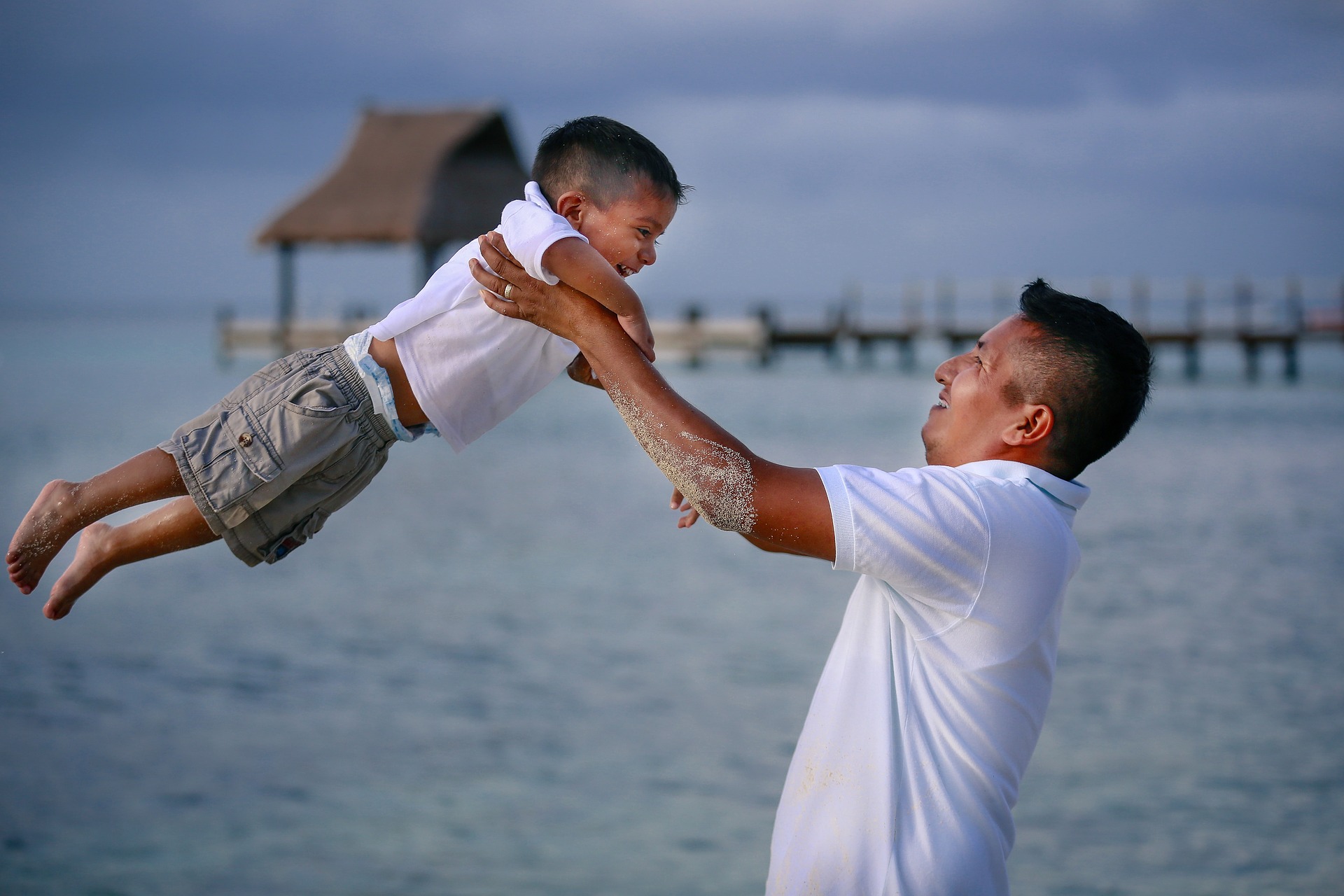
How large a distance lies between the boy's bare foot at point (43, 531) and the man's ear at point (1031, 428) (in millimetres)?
1899

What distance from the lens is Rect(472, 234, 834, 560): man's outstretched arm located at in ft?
5.95

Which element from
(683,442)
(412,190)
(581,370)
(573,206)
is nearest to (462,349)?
(581,370)

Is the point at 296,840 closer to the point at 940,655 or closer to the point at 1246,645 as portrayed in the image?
the point at 940,655

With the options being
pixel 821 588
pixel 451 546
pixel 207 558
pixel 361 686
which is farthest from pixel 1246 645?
pixel 207 558

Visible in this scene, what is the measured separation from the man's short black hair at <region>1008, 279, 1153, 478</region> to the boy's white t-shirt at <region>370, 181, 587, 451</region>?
36.8 inches

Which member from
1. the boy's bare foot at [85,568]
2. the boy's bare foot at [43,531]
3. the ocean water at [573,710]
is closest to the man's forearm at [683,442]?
the boy's bare foot at [43,531]

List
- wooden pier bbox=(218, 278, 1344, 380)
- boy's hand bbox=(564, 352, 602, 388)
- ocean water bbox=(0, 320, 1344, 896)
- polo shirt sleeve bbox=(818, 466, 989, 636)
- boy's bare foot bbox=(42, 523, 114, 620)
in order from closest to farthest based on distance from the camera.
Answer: polo shirt sleeve bbox=(818, 466, 989, 636) < boy's hand bbox=(564, 352, 602, 388) < boy's bare foot bbox=(42, 523, 114, 620) < ocean water bbox=(0, 320, 1344, 896) < wooden pier bbox=(218, 278, 1344, 380)

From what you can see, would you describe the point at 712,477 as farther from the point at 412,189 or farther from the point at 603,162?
the point at 412,189

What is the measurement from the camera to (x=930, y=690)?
1.88 m

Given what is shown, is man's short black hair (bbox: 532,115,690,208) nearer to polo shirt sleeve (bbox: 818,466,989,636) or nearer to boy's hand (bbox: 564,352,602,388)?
boy's hand (bbox: 564,352,602,388)

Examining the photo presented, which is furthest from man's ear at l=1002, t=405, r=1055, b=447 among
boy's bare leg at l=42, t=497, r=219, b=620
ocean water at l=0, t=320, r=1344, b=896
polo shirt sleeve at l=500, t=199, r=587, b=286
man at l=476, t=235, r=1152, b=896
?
ocean water at l=0, t=320, r=1344, b=896

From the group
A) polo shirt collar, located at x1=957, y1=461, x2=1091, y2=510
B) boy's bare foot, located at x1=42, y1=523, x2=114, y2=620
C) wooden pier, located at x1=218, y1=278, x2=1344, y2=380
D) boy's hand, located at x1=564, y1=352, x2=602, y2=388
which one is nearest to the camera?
polo shirt collar, located at x1=957, y1=461, x2=1091, y2=510

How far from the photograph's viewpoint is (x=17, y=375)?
4125 cm

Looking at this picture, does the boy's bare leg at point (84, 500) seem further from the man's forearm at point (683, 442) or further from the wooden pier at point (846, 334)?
the wooden pier at point (846, 334)
